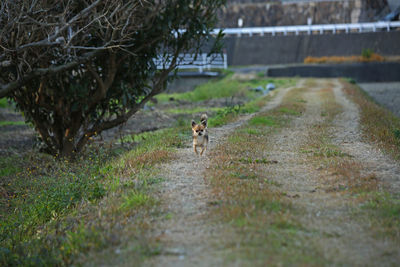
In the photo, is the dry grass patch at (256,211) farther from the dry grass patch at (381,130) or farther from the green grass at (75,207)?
the dry grass patch at (381,130)

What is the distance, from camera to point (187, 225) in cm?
620

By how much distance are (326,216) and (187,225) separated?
1.65 metres

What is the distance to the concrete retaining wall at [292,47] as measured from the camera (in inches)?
2024

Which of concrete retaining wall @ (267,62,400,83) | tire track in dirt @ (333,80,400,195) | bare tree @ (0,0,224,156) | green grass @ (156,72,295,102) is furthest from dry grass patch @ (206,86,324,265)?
concrete retaining wall @ (267,62,400,83)

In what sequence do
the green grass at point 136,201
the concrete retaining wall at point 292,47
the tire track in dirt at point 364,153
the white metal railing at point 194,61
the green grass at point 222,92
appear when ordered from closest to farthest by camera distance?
the green grass at point 136,201 < the tire track in dirt at point 364,153 < the white metal railing at point 194,61 < the green grass at point 222,92 < the concrete retaining wall at point 292,47

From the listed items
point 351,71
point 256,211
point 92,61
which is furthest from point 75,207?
point 351,71

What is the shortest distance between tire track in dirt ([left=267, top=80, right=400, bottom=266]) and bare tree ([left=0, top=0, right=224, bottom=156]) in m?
4.41

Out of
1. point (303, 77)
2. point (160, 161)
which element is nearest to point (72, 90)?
point (160, 161)

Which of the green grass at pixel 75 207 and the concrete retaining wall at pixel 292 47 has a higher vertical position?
the concrete retaining wall at pixel 292 47

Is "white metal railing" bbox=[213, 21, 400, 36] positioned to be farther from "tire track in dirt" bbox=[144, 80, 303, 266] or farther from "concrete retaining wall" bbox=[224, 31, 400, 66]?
"tire track in dirt" bbox=[144, 80, 303, 266]

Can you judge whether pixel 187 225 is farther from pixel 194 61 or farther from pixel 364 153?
pixel 194 61

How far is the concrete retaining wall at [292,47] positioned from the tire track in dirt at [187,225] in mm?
44360

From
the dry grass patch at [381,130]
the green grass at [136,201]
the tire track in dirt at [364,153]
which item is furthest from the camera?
the dry grass patch at [381,130]

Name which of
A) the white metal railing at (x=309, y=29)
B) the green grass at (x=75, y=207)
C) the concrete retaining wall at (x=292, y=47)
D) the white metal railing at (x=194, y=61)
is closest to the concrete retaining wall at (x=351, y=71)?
the white metal railing at (x=194, y=61)
